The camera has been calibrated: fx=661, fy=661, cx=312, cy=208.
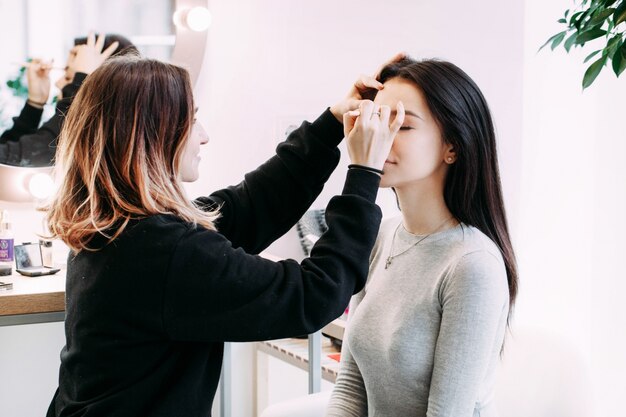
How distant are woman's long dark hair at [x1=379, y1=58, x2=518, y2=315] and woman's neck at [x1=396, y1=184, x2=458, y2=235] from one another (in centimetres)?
2

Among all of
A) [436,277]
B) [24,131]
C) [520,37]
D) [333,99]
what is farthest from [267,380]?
[520,37]

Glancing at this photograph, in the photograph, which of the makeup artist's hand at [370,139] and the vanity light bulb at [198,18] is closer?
the makeup artist's hand at [370,139]

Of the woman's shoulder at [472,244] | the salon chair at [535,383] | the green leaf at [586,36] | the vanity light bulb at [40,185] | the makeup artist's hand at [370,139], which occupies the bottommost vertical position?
the salon chair at [535,383]

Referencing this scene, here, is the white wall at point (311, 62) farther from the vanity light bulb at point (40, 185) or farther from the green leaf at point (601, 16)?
the green leaf at point (601, 16)

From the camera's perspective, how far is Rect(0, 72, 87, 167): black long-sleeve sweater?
5.46 feet

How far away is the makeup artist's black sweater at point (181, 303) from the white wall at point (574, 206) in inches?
46.6

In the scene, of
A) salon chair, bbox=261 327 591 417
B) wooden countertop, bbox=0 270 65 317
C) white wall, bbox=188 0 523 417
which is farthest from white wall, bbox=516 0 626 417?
wooden countertop, bbox=0 270 65 317

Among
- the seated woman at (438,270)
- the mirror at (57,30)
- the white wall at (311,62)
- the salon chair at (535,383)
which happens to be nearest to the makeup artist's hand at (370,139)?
the seated woman at (438,270)

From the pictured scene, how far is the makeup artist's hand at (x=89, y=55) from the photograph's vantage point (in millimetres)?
1733

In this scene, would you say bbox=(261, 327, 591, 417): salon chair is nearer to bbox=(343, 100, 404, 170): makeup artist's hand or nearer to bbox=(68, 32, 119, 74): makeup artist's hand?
bbox=(343, 100, 404, 170): makeup artist's hand

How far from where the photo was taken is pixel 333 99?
6.89 feet

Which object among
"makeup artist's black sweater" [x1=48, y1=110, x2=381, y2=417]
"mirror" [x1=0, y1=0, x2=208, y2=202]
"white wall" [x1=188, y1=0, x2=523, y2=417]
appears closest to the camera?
"makeup artist's black sweater" [x1=48, y1=110, x2=381, y2=417]

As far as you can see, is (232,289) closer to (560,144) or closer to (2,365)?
(2,365)

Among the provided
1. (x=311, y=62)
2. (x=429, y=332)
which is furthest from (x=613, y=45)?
(x=311, y=62)
